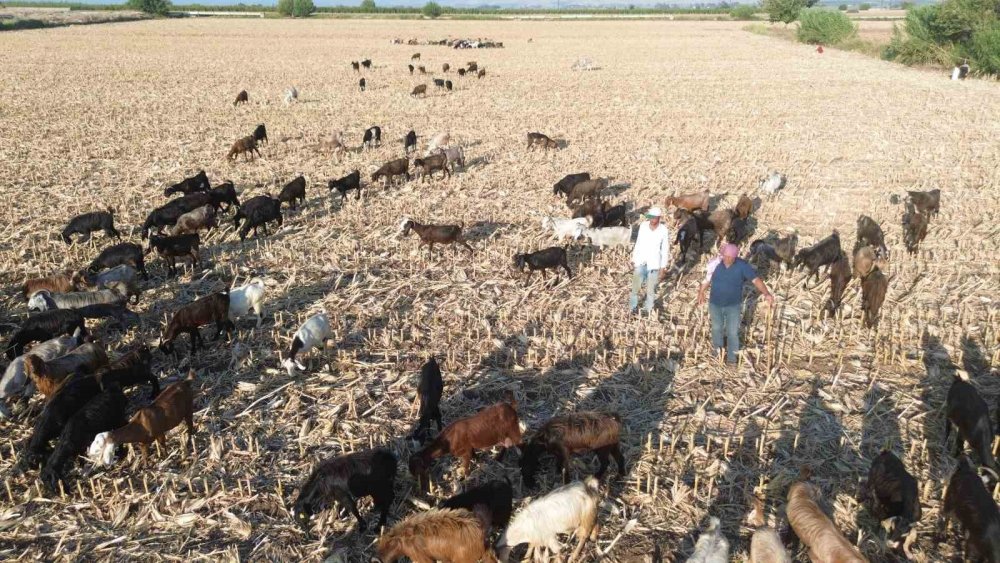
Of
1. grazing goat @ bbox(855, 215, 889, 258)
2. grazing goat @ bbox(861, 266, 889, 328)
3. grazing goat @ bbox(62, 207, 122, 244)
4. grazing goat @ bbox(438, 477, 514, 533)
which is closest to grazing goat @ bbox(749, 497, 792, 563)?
grazing goat @ bbox(438, 477, 514, 533)

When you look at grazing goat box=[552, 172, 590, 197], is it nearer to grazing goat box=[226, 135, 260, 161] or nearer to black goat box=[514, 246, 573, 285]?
black goat box=[514, 246, 573, 285]

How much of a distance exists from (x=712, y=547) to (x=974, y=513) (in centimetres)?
230

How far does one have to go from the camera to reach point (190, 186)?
53.6 feet

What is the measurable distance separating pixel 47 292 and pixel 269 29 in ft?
271

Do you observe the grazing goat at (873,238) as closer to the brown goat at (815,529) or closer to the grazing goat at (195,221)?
the brown goat at (815,529)

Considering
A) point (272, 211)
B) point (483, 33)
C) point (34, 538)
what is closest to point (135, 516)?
point (34, 538)

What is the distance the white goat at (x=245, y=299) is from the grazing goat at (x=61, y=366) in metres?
1.83

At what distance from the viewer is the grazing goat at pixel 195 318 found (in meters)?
9.35

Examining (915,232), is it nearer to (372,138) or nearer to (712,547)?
(712,547)

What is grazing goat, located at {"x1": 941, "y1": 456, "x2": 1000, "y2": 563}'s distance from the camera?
5.38 metres

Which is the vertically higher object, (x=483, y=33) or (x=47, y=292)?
(x=483, y=33)

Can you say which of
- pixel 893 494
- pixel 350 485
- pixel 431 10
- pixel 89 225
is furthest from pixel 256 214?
pixel 431 10

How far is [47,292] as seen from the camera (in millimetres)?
10297

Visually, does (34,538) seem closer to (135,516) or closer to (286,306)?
(135,516)
